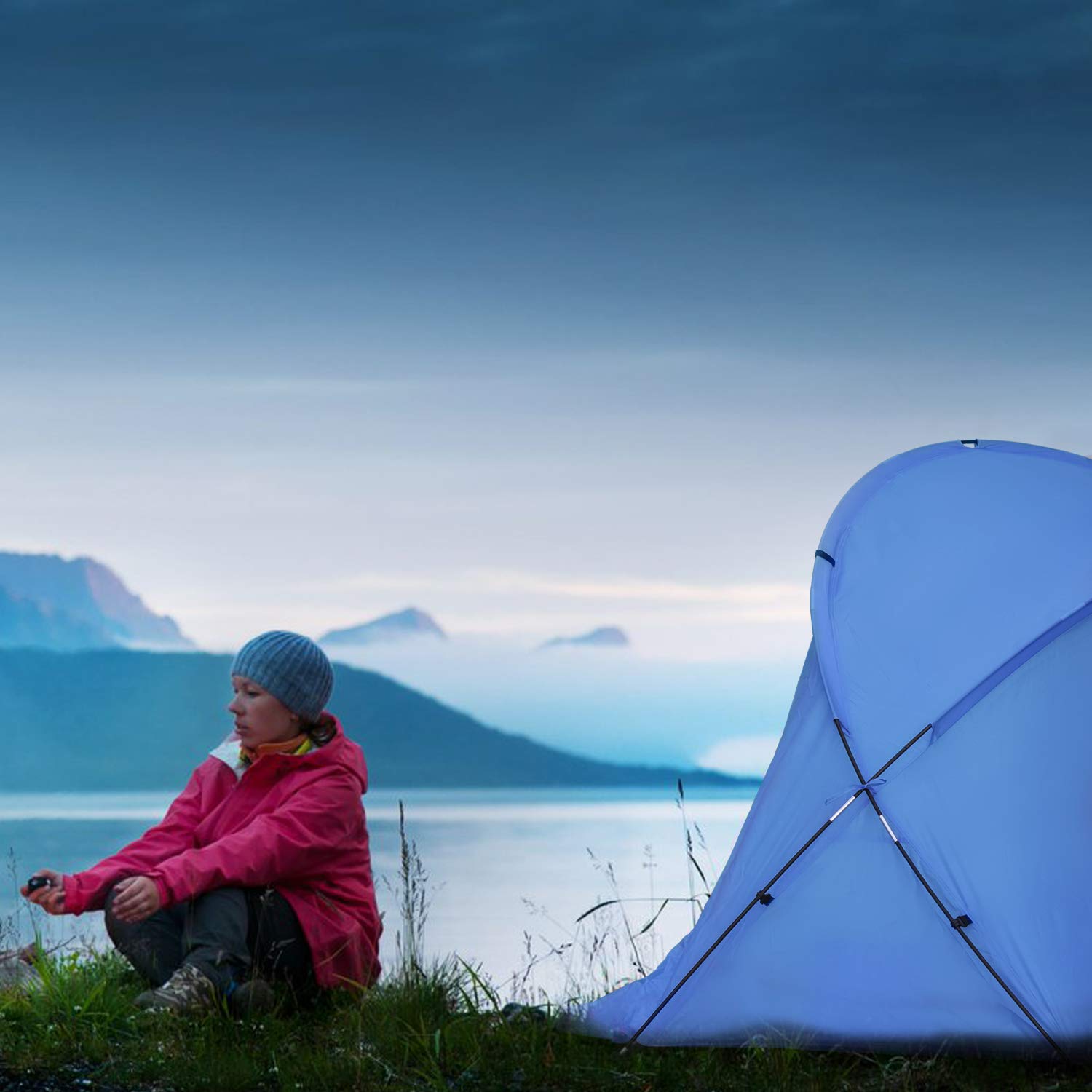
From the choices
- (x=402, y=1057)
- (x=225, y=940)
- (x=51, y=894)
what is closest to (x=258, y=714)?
(x=225, y=940)

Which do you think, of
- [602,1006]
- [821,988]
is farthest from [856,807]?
[602,1006]

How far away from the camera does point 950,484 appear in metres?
6.06

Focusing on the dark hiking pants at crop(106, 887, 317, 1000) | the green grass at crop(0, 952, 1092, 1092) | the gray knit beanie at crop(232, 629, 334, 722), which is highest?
the gray knit beanie at crop(232, 629, 334, 722)

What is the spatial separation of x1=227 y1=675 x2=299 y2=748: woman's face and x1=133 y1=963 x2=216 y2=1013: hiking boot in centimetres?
88

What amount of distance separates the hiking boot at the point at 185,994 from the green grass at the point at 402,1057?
0.04 meters

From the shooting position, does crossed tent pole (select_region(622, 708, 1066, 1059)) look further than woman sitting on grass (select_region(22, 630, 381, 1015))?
No

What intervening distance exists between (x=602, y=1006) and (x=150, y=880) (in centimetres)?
165

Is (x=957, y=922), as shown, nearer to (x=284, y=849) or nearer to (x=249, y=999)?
(x=284, y=849)

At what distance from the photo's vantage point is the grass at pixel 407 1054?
4918 millimetres

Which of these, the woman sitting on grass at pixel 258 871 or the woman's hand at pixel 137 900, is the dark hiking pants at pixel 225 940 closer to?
the woman sitting on grass at pixel 258 871

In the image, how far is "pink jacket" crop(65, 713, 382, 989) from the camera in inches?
214

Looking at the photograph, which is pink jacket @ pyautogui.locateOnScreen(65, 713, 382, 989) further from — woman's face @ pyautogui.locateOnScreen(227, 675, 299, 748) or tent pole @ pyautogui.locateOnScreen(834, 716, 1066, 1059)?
tent pole @ pyautogui.locateOnScreen(834, 716, 1066, 1059)

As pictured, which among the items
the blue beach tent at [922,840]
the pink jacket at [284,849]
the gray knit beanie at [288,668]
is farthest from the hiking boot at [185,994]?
the blue beach tent at [922,840]

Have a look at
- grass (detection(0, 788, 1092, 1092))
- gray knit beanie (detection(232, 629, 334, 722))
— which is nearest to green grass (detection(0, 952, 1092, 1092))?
grass (detection(0, 788, 1092, 1092))
